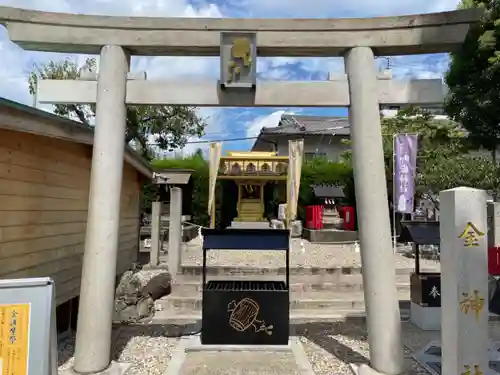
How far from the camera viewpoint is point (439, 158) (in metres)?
18.0

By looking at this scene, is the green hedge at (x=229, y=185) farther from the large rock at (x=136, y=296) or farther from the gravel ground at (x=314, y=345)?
the gravel ground at (x=314, y=345)

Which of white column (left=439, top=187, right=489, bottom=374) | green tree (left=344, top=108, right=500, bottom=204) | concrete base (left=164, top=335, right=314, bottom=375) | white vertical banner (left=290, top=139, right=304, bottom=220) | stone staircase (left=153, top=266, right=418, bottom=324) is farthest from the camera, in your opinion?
white vertical banner (left=290, top=139, right=304, bottom=220)

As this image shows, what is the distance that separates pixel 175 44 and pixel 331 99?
202 cm

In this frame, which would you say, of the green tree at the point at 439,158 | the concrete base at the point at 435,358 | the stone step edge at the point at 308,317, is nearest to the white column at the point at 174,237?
the stone step edge at the point at 308,317

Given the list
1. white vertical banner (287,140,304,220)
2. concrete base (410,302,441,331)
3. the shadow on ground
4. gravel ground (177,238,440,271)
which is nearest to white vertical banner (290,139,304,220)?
white vertical banner (287,140,304,220)

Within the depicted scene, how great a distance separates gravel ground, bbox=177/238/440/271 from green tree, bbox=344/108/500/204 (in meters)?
3.79

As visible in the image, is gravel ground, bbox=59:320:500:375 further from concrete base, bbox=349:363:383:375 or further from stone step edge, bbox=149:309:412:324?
stone step edge, bbox=149:309:412:324

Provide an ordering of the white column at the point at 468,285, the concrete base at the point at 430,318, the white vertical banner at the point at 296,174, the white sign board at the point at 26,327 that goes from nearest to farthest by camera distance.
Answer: the white sign board at the point at 26,327 < the white column at the point at 468,285 < the concrete base at the point at 430,318 < the white vertical banner at the point at 296,174

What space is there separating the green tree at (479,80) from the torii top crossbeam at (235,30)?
16.7 ft

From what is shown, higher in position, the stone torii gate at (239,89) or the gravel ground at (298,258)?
the stone torii gate at (239,89)

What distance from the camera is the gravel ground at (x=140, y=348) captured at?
5.06 metres

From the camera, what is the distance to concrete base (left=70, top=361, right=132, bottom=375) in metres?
4.65

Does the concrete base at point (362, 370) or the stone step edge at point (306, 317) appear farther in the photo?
the stone step edge at point (306, 317)

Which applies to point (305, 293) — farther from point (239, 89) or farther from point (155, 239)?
point (239, 89)
